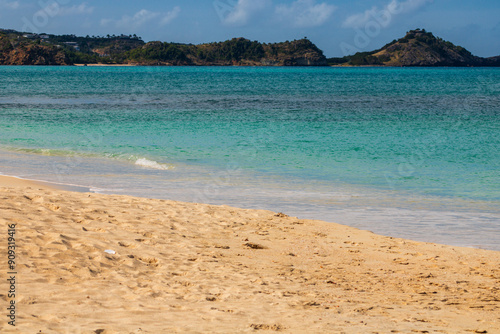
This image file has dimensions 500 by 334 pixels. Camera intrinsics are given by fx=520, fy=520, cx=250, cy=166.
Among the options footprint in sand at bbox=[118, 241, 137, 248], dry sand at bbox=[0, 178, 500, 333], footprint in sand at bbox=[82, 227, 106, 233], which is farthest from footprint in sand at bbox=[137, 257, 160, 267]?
footprint in sand at bbox=[82, 227, 106, 233]

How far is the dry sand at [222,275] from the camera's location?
5.49m

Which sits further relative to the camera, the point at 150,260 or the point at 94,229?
the point at 94,229

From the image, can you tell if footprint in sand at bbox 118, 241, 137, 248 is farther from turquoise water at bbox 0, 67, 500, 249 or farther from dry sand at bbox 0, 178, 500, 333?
turquoise water at bbox 0, 67, 500, 249

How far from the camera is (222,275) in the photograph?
7.15 meters

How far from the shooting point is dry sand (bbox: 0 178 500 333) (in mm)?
5488

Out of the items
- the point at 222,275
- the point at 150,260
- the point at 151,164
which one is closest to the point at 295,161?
the point at 151,164

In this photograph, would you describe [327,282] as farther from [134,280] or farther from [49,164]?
[49,164]

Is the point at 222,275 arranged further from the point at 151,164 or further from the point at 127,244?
the point at 151,164

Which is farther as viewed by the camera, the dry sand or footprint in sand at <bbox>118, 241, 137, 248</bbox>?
footprint in sand at <bbox>118, 241, 137, 248</bbox>

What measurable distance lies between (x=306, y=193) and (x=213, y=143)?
9675mm

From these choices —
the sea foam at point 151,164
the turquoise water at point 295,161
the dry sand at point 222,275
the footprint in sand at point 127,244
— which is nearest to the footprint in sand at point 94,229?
the dry sand at point 222,275

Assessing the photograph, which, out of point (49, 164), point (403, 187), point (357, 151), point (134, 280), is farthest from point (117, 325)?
point (357, 151)

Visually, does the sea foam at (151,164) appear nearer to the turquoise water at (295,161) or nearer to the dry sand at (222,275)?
the turquoise water at (295,161)

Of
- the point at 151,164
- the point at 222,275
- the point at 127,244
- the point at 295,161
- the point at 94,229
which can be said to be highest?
the point at 295,161
